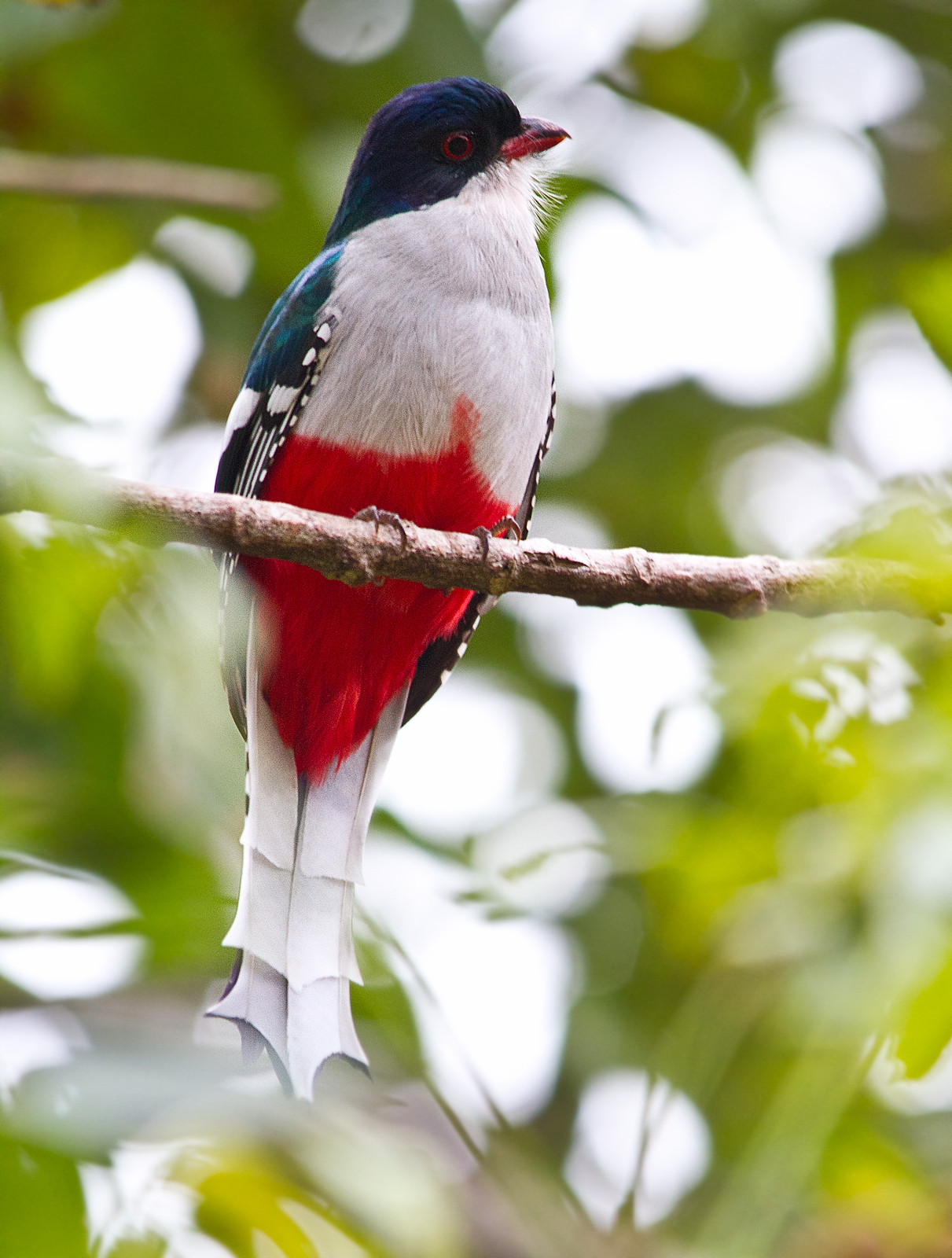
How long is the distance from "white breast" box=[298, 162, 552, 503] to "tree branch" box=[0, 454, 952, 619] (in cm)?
37

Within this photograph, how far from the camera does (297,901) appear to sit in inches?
108

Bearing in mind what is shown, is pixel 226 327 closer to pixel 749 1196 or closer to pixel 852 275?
pixel 852 275

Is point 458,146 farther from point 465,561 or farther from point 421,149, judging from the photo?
point 465,561

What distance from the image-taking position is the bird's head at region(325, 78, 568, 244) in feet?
10.8

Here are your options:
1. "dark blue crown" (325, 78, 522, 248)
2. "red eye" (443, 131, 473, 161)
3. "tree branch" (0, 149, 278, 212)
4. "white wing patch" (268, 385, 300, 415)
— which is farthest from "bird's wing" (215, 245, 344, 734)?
"tree branch" (0, 149, 278, 212)

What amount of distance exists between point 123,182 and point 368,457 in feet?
3.80

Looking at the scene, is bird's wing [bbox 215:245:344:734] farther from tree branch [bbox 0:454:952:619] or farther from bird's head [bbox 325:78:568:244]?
tree branch [bbox 0:454:952:619]

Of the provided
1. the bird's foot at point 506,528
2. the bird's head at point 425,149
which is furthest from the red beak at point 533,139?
the bird's foot at point 506,528

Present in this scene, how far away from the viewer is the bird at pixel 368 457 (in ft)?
9.21

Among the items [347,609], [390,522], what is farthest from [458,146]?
[390,522]

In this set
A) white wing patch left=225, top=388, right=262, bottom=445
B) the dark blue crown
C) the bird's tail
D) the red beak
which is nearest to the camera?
the bird's tail

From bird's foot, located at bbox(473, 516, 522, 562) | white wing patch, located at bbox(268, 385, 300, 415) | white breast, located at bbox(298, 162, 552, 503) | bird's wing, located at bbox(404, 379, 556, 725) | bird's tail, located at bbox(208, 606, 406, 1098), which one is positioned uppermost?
white breast, located at bbox(298, 162, 552, 503)

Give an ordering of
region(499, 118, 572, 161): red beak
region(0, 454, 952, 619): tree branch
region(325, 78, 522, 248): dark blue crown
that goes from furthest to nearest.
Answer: region(499, 118, 572, 161): red beak < region(325, 78, 522, 248): dark blue crown < region(0, 454, 952, 619): tree branch

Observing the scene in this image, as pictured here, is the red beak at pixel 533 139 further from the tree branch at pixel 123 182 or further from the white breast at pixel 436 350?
the tree branch at pixel 123 182
